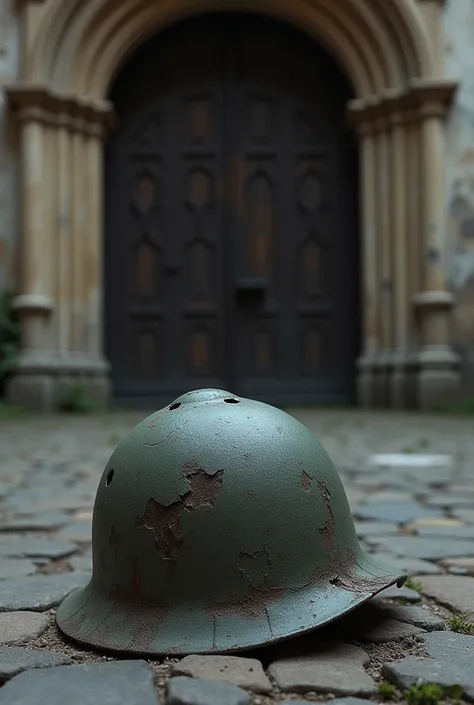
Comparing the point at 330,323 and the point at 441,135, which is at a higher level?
the point at 441,135

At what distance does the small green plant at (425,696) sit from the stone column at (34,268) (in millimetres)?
7547

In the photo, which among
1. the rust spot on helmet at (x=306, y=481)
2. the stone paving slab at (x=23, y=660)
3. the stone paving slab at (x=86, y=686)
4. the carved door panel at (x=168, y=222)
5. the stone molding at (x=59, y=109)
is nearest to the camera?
the stone paving slab at (x=86, y=686)

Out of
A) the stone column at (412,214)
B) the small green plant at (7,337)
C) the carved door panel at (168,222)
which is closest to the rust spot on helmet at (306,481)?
the small green plant at (7,337)

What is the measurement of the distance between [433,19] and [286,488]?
864 centimetres

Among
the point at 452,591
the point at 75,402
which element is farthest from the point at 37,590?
the point at 75,402

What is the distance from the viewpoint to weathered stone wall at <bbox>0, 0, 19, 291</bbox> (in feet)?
29.3

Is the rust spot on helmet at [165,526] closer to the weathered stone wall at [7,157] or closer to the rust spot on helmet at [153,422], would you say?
the rust spot on helmet at [153,422]

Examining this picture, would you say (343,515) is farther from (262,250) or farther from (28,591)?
(262,250)

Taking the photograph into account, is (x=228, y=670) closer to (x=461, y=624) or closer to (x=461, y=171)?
(x=461, y=624)

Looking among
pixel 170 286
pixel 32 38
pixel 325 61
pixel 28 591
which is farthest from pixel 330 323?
pixel 28 591

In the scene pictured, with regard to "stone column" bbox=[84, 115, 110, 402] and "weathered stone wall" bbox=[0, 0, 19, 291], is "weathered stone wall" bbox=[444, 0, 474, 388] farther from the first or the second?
"weathered stone wall" bbox=[0, 0, 19, 291]

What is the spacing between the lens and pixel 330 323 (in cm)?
956

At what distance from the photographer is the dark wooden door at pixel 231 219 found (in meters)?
9.44

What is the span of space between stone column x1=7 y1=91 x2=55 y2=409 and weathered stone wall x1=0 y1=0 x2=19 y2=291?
21 cm
